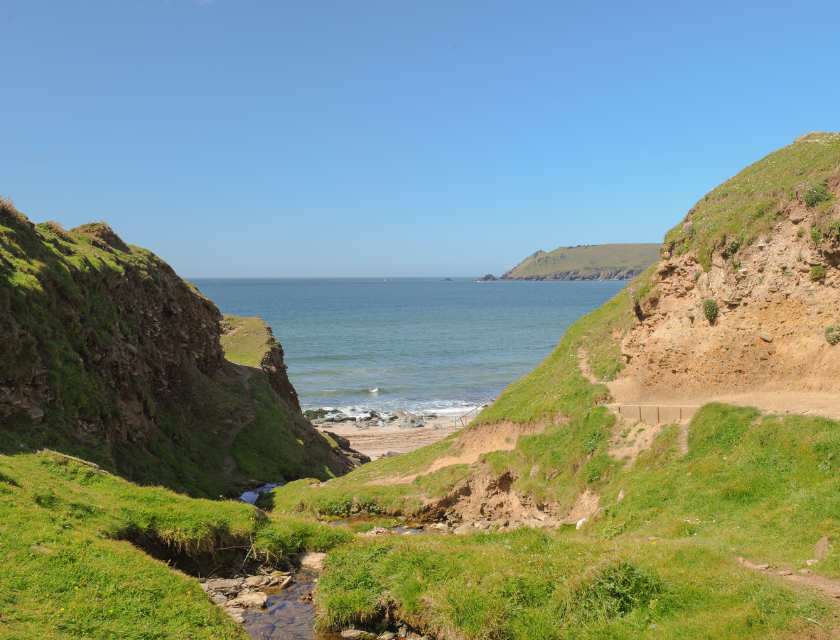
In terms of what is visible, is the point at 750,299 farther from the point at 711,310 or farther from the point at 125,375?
the point at 125,375

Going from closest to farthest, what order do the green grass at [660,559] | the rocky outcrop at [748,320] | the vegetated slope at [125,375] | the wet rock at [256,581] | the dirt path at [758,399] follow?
1. the green grass at [660,559]
2. the wet rock at [256,581]
3. the dirt path at [758,399]
4. the rocky outcrop at [748,320]
5. the vegetated slope at [125,375]

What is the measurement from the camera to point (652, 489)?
21.3 metres

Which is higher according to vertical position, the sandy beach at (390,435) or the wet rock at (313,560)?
the wet rock at (313,560)

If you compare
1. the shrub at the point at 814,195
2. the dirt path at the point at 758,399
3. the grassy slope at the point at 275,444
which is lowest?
the grassy slope at the point at 275,444

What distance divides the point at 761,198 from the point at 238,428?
141 feet

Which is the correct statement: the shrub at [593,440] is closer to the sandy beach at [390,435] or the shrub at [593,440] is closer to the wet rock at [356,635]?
the wet rock at [356,635]

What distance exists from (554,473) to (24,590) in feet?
71.9

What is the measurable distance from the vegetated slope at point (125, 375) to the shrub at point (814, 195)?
1409 inches

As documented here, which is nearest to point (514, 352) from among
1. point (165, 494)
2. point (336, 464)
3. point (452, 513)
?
point (336, 464)

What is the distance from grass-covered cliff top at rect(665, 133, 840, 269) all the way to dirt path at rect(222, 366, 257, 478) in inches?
1414

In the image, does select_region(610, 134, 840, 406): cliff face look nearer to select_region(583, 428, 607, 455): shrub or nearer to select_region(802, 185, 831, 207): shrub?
select_region(802, 185, 831, 207): shrub

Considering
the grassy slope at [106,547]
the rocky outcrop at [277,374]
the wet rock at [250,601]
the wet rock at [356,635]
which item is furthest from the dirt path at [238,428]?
the wet rock at [356,635]

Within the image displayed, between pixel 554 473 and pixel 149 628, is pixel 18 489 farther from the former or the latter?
pixel 554 473

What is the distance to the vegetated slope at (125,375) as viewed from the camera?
28172 millimetres
